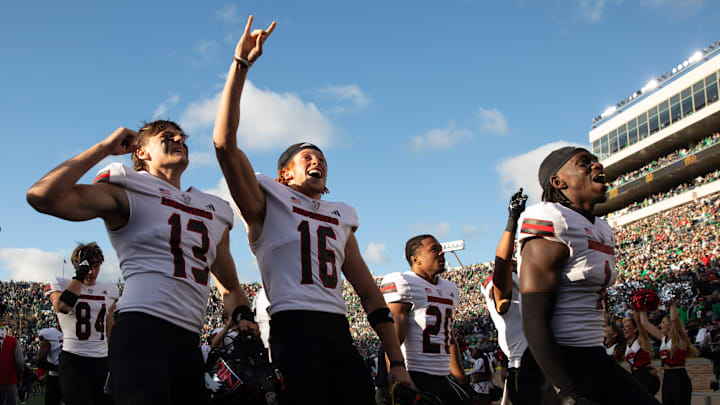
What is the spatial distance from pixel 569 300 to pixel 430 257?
9.11 feet

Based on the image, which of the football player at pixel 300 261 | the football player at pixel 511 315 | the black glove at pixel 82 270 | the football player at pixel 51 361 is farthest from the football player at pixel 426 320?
the football player at pixel 51 361

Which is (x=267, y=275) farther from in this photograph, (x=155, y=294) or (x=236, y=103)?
(x=236, y=103)

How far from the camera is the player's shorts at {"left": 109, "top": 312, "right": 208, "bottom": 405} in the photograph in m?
2.61

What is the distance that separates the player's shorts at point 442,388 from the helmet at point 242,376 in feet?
8.94

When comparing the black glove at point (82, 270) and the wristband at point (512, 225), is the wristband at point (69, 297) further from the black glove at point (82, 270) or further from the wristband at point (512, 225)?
the wristband at point (512, 225)

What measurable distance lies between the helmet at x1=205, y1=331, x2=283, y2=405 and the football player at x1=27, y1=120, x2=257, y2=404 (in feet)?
0.31

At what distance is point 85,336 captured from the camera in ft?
20.3

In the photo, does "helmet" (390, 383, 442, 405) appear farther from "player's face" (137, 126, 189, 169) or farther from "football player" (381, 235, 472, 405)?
"football player" (381, 235, 472, 405)

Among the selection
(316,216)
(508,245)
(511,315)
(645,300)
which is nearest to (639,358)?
(645,300)

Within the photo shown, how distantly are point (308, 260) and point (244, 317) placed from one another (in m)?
0.43

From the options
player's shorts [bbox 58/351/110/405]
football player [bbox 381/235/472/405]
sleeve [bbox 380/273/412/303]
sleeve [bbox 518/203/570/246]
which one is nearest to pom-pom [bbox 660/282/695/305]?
football player [bbox 381/235/472/405]

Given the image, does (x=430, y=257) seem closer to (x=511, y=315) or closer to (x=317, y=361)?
(x=511, y=315)

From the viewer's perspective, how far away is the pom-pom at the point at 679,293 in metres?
23.2

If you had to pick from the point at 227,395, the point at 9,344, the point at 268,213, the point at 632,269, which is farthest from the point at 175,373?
the point at 632,269
